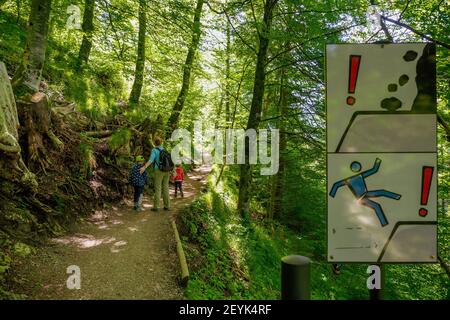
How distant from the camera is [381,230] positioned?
2250mm

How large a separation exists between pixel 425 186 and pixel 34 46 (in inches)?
300

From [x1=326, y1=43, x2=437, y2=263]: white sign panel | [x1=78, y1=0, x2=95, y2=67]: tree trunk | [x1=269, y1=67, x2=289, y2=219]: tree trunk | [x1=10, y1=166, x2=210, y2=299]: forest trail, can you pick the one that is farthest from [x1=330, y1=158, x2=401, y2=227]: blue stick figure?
[x1=78, y1=0, x2=95, y2=67]: tree trunk

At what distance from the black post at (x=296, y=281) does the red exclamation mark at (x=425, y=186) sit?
3.05ft

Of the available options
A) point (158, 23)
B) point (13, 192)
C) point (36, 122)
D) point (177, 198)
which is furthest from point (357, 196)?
point (177, 198)

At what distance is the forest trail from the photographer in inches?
180

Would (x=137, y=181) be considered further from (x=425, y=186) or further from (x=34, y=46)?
(x=425, y=186)

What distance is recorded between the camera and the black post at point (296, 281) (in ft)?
7.00

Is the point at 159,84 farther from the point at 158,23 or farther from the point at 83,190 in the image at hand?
the point at 83,190

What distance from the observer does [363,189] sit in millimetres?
2248

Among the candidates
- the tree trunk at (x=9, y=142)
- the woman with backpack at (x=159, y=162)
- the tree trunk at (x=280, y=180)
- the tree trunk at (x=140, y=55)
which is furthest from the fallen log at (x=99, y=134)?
the tree trunk at (x=280, y=180)

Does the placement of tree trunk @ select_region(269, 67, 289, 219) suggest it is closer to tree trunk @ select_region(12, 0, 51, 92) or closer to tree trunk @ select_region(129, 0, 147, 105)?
tree trunk @ select_region(129, 0, 147, 105)

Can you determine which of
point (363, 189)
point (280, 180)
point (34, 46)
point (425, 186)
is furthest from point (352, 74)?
point (280, 180)

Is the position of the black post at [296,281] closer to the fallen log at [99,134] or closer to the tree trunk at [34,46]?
the tree trunk at [34,46]
